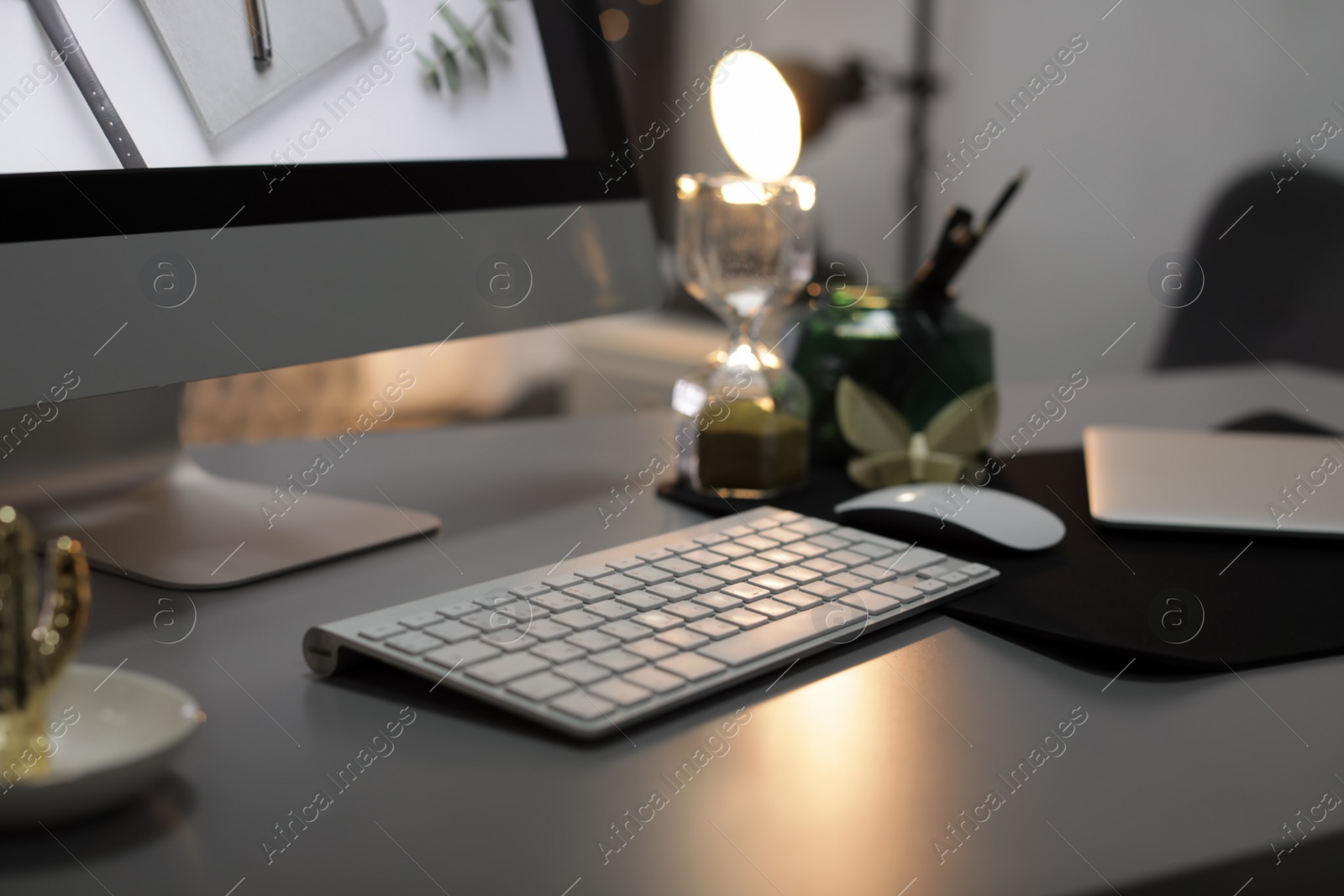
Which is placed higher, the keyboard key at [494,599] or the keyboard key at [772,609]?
the keyboard key at [494,599]

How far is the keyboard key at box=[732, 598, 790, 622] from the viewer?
0.49 metres

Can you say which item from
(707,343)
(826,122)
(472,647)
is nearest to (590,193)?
(472,647)

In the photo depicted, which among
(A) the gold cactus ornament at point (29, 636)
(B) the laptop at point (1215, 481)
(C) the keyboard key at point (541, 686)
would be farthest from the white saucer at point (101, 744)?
(B) the laptop at point (1215, 481)

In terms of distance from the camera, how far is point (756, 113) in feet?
3.53

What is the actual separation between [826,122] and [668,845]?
1.53 meters

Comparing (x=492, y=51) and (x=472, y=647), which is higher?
(x=492, y=51)

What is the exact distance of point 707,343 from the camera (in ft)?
7.97

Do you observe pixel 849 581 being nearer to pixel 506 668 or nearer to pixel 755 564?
pixel 755 564

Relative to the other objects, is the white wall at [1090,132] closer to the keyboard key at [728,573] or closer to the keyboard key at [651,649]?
the keyboard key at [728,573]

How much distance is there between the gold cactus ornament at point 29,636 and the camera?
312mm

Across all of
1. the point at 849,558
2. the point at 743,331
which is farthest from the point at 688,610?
the point at 743,331

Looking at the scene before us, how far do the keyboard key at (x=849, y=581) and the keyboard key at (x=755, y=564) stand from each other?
3 centimetres

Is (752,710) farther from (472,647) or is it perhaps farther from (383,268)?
(383,268)

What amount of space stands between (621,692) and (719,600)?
0.35ft
